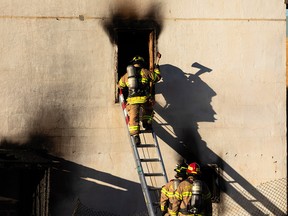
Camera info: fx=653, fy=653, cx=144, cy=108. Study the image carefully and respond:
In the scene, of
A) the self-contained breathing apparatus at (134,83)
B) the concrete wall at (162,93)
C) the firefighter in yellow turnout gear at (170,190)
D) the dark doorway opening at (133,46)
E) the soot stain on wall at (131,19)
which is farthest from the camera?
the dark doorway opening at (133,46)

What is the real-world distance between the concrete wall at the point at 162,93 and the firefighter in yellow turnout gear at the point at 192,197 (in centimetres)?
225

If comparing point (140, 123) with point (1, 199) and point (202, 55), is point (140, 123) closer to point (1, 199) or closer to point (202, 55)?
point (202, 55)

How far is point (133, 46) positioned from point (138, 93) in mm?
2248

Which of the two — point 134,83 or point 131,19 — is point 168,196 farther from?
point 131,19

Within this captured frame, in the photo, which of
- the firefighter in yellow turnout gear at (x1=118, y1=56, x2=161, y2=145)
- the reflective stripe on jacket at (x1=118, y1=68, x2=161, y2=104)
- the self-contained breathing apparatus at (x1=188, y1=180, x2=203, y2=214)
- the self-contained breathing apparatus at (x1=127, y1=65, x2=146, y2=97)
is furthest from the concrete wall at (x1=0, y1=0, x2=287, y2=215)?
the self-contained breathing apparatus at (x1=188, y1=180, x2=203, y2=214)

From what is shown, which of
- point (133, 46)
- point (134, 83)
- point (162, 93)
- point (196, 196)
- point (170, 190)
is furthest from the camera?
point (133, 46)

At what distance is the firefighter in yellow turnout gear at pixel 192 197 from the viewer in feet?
39.5

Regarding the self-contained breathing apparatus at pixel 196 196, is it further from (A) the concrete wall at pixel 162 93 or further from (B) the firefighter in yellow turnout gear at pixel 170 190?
(A) the concrete wall at pixel 162 93

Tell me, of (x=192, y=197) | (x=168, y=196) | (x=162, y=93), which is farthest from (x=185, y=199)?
(x=162, y=93)

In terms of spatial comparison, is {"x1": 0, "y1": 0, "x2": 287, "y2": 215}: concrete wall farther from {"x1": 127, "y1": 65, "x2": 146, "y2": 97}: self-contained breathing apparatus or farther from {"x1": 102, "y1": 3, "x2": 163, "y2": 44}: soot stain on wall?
{"x1": 127, "y1": 65, "x2": 146, "y2": 97}: self-contained breathing apparatus

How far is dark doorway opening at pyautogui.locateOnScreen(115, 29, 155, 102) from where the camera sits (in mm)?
14906

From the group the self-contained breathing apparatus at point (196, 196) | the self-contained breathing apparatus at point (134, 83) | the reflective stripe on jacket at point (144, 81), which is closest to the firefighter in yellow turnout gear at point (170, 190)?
the self-contained breathing apparatus at point (196, 196)

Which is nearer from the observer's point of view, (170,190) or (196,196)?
(196,196)

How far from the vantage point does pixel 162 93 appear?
14.8 metres
